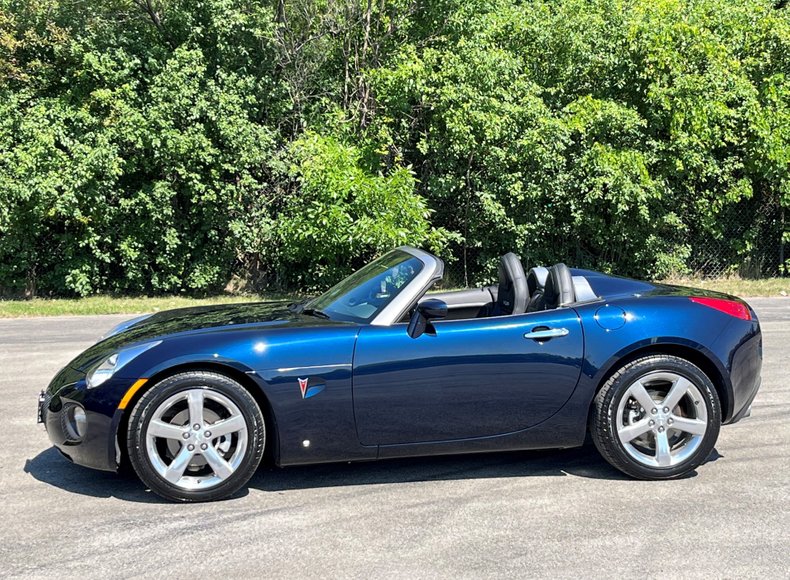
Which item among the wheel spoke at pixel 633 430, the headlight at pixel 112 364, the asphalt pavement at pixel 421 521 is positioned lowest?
the asphalt pavement at pixel 421 521

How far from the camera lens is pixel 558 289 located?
4930mm

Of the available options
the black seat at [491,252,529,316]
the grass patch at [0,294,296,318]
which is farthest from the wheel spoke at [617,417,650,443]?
the grass patch at [0,294,296,318]

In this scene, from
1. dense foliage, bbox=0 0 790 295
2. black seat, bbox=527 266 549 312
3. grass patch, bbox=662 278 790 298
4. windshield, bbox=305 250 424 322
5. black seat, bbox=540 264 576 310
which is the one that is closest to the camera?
windshield, bbox=305 250 424 322

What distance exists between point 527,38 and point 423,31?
223 centimetres

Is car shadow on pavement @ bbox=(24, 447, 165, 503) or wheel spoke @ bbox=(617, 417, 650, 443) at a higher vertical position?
wheel spoke @ bbox=(617, 417, 650, 443)

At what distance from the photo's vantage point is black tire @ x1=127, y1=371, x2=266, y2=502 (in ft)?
13.9

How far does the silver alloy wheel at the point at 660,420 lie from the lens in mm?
4637

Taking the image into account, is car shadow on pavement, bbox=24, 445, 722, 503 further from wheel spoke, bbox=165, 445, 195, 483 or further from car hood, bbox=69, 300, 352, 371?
car hood, bbox=69, 300, 352, 371

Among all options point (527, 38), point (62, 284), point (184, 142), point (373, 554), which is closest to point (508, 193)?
point (527, 38)

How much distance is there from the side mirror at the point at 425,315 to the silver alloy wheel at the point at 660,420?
119cm

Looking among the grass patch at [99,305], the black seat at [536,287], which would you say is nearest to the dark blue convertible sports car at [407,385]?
the black seat at [536,287]

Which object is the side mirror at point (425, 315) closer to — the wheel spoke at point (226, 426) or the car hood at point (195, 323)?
the car hood at point (195, 323)

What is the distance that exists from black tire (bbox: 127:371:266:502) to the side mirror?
962 mm

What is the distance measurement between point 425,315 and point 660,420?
150 centimetres
